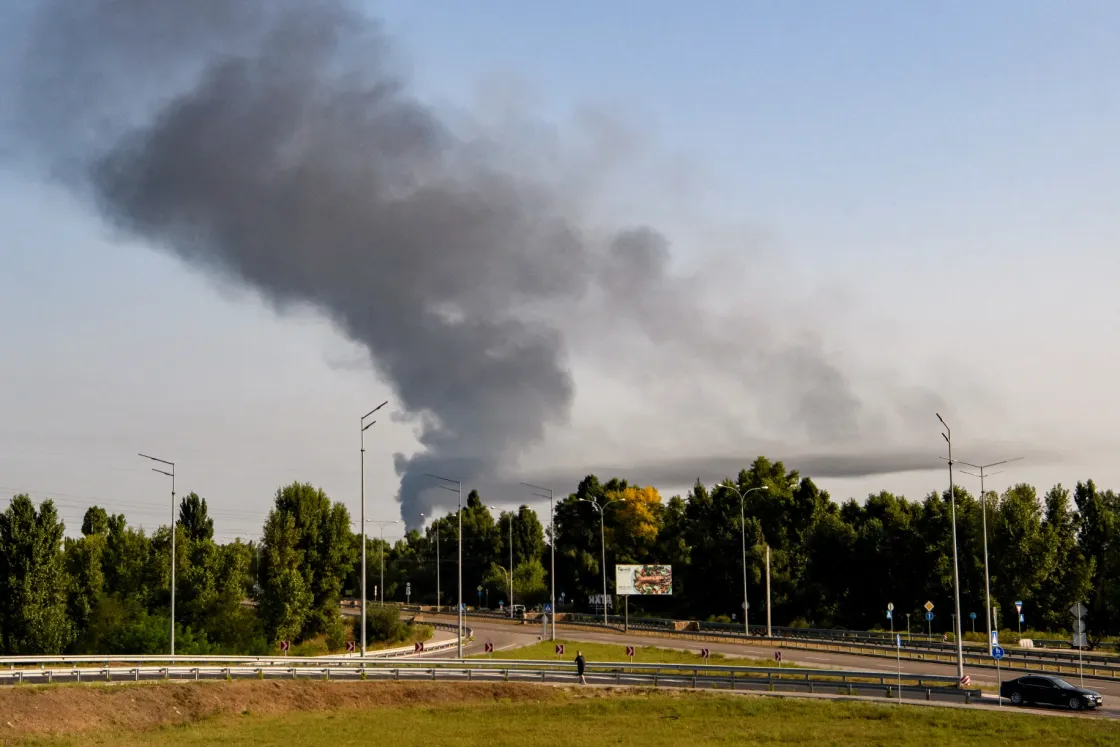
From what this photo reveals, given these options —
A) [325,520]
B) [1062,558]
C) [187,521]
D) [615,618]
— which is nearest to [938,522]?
[1062,558]

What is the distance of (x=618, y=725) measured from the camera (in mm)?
48000

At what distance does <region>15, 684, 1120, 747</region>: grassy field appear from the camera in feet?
139

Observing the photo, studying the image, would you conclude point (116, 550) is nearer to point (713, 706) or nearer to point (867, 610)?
point (713, 706)

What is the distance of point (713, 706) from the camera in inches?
2056

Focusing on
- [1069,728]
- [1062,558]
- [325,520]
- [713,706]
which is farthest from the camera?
[1062,558]

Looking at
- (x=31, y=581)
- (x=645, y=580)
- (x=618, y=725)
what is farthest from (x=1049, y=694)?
(x=645, y=580)

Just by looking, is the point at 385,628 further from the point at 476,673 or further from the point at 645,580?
the point at 476,673

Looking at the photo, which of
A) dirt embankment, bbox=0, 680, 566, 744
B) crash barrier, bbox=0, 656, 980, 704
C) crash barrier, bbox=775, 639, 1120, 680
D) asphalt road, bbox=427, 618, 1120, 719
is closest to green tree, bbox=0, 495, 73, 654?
crash barrier, bbox=0, 656, 980, 704

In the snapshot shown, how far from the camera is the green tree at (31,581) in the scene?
75.4 metres

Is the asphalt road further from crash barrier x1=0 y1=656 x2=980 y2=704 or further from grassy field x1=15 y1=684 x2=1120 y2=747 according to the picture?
grassy field x1=15 y1=684 x2=1120 y2=747

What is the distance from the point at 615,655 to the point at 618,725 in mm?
35677

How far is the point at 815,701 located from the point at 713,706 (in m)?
4.63

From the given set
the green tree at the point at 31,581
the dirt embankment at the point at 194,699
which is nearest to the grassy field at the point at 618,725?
the dirt embankment at the point at 194,699

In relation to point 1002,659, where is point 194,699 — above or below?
above
